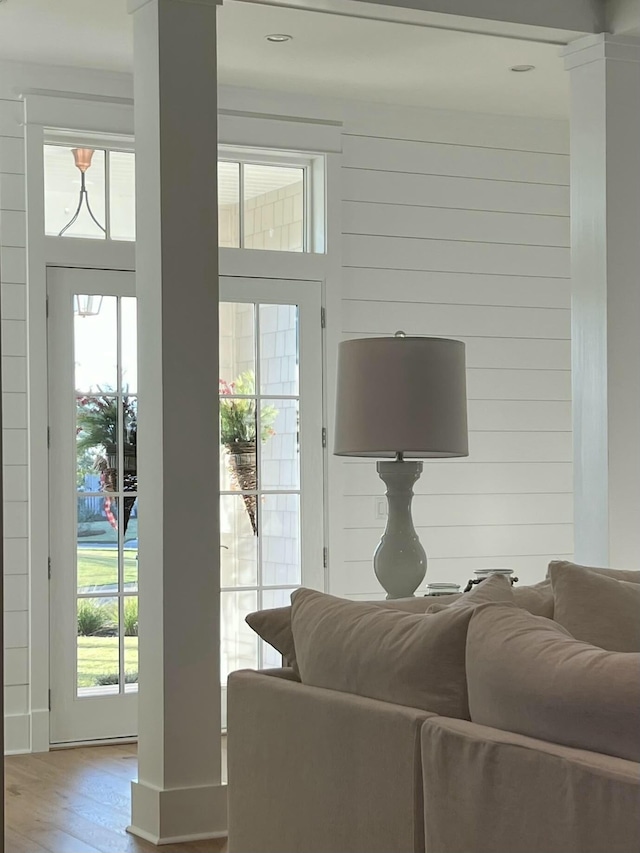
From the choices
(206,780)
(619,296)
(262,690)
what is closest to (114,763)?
(206,780)

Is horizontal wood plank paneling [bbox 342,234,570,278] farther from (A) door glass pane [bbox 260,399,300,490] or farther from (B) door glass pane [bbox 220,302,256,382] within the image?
(A) door glass pane [bbox 260,399,300,490]

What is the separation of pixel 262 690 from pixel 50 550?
2903mm

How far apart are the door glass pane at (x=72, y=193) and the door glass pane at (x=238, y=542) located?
57.5 inches

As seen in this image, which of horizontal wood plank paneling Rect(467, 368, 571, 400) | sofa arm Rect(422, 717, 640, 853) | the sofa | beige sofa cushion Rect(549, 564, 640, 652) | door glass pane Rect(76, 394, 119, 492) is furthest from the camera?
horizontal wood plank paneling Rect(467, 368, 571, 400)

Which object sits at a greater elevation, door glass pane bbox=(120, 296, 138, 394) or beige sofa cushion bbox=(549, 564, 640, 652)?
door glass pane bbox=(120, 296, 138, 394)

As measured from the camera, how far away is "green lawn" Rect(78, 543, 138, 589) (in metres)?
5.52

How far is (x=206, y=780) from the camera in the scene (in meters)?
3.81

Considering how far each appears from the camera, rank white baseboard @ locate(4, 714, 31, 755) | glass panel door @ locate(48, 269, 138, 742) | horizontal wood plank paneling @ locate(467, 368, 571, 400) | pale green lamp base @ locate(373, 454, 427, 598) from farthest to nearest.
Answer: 1. horizontal wood plank paneling @ locate(467, 368, 571, 400)
2. glass panel door @ locate(48, 269, 138, 742)
3. white baseboard @ locate(4, 714, 31, 755)
4. pale green lamp base @ locate(373, 454, 427, 598)

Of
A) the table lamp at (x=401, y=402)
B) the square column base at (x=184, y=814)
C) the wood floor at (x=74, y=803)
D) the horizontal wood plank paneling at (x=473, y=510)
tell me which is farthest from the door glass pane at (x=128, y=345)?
the square column base at (x=184, y=814)

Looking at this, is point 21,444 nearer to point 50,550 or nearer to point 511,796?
point 50,550

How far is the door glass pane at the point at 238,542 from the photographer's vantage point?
580 cm

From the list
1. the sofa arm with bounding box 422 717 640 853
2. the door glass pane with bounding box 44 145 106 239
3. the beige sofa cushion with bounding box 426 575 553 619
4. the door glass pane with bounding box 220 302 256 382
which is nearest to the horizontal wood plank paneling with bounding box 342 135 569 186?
the door glass pane with bounding box 220 302 256 382

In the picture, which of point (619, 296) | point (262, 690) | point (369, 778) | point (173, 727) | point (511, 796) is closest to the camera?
point (511, 796)

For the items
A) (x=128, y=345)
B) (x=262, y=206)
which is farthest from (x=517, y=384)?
(x=128, y=345)
